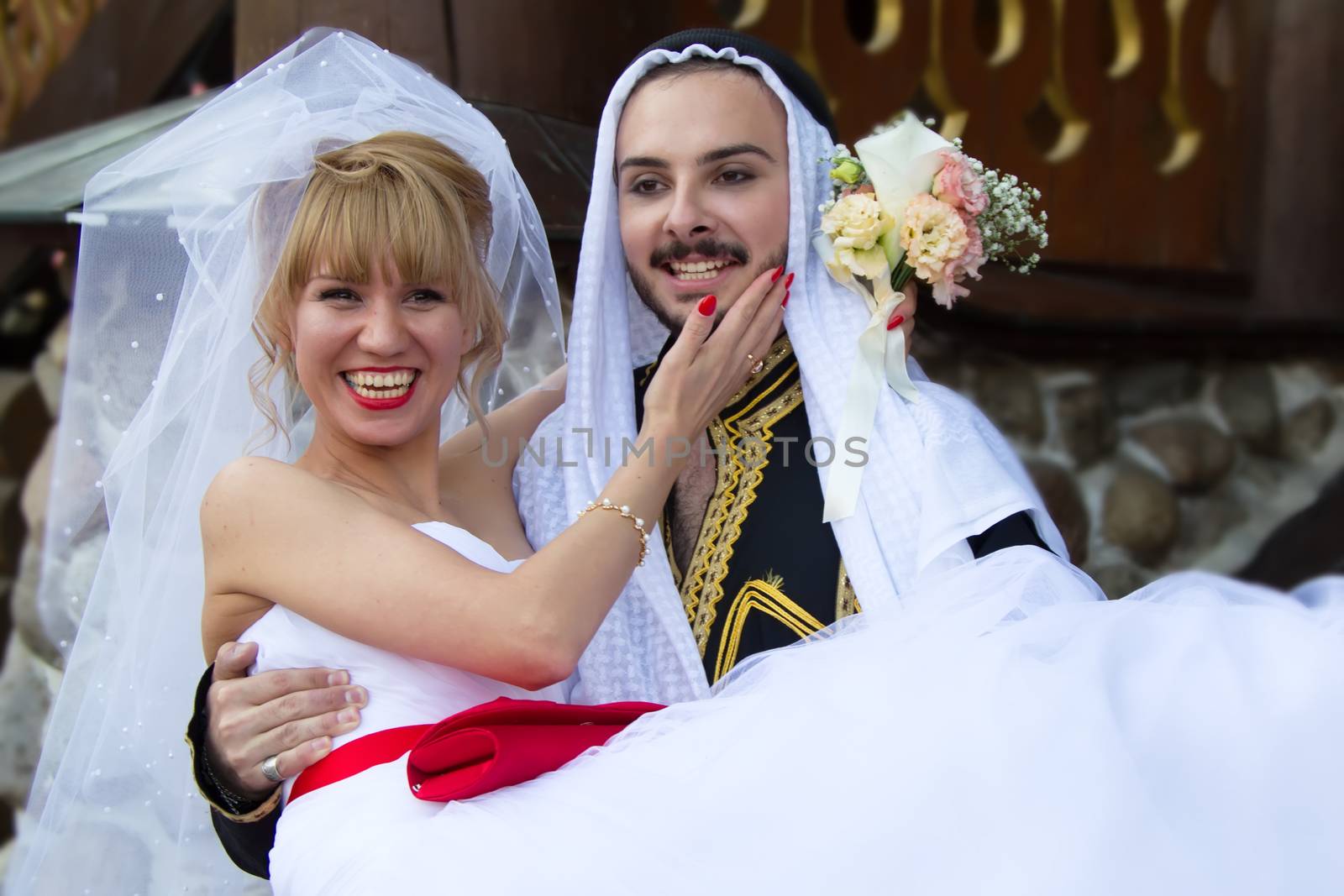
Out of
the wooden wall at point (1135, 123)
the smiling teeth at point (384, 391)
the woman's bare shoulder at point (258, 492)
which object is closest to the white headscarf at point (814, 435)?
the smiling teeth at point (384, 391)

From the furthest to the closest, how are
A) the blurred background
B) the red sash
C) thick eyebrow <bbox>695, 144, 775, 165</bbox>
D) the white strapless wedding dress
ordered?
the blurred background < thick eyebrow <bbox>695, 144, 775, 165</bbox> < the red sash < the white strapless wedding dress

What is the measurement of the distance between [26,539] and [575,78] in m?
2.41

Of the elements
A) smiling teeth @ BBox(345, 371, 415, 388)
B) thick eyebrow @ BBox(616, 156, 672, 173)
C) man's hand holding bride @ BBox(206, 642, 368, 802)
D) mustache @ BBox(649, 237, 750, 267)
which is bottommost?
man's hand holding bride @ BBox(206, 642, 368, 802)

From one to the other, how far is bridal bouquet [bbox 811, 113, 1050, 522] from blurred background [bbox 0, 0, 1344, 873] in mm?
1531

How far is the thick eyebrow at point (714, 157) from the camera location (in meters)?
2.40

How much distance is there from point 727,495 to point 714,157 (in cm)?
63

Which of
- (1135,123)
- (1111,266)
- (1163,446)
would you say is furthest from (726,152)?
(1135,123)

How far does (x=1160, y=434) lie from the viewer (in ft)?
14.3

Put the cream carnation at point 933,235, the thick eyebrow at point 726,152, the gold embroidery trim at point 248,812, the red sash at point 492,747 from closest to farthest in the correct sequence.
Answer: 1. the red sash at point 492,747
2. the gold embroidery trim at point 248,812
3. the cream carnation at point 933,235
4. the thick eyebrow at point 726,152

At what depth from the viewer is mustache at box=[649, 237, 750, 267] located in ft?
7.89

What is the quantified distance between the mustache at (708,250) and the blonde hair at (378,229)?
0.35 meters

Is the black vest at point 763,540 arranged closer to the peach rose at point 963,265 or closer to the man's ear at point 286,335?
the peach rose at point 963,265

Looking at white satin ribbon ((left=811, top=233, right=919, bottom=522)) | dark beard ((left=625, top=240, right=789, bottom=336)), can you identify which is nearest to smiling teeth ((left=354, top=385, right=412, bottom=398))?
dark beard ((left=625, top=240, right=789, bottom=336))

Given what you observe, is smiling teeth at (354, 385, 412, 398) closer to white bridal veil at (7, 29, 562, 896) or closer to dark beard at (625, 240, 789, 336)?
white bridal veil at (7, 29, 562, 896)
